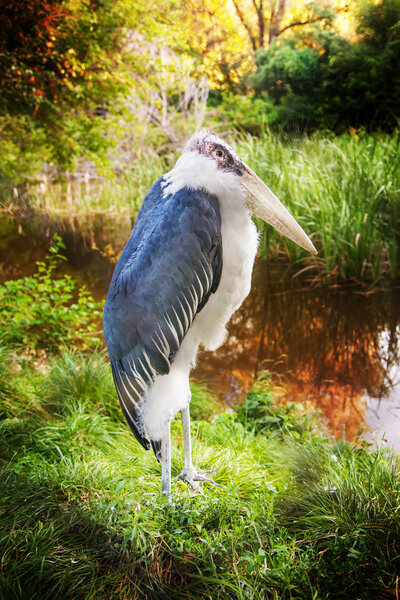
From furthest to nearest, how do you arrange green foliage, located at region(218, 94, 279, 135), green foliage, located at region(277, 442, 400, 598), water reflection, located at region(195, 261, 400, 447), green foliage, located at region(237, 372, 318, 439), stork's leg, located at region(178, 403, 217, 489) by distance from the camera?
green foliage, located at region(218, 94, 279, 135) < water reflection, located at region(195, 261, 400, 447) < green foliage, located at region(237, 372, 318, 439) < stork's leg, located at region(178, 403, 217, 489) < green foliage, located at region(277, 442, 400, 598)

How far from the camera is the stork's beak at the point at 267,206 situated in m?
1.44

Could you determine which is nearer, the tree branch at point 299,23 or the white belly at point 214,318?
the white belly at point 214,318

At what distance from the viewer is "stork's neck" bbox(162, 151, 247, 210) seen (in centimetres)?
140

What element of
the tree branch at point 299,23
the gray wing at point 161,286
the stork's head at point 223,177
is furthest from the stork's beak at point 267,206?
the tree branch at point 299,23

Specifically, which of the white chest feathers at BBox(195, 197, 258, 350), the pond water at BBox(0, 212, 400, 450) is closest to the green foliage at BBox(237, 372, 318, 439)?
the pond water at BBox(0, 212, 400, 450)

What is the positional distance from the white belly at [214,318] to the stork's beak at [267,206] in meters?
0.05

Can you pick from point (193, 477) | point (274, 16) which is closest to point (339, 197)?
point (274, 16)

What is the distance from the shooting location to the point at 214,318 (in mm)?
1563

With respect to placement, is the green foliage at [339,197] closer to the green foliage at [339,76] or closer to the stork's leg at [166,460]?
the green foliage at [339,76]

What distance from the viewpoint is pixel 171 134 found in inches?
188

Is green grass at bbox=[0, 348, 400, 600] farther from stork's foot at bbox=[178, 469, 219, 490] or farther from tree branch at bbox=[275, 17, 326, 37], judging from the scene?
tree branch at bbox=[275, 17, 326, 37]

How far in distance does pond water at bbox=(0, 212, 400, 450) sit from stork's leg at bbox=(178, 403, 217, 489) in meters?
0.97

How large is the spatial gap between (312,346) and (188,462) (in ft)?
6.27

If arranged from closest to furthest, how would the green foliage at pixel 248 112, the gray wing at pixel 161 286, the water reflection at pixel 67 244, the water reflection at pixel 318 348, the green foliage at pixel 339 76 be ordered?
the gray wing at pixel 161 286 → the water reflection at pixel 318 348 → the green foliage at pixel 339 76 → the green foliage at pixel 248 112 → the water reflection at pixel 67 244
